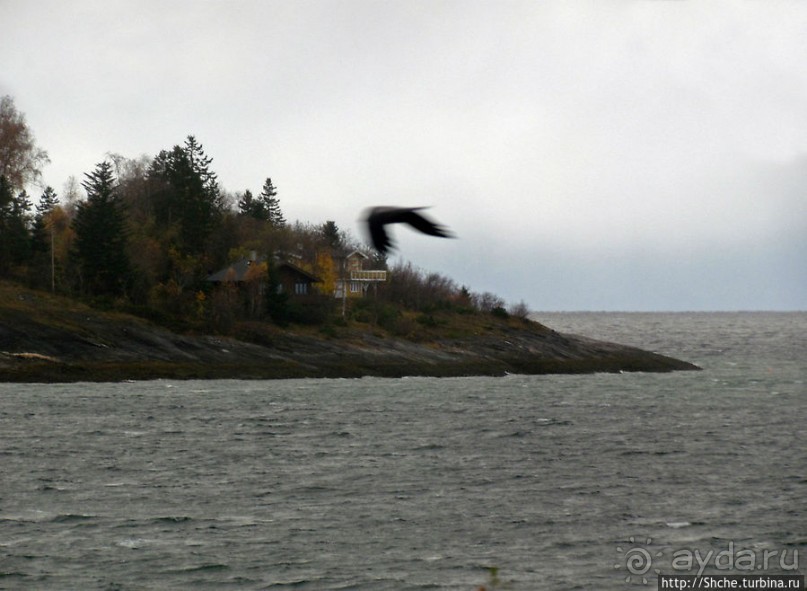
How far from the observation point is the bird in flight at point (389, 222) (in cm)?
1106

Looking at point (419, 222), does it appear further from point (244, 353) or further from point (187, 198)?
point (187, 198)

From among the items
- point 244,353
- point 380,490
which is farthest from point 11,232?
point 380,490

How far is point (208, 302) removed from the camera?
8594 cm

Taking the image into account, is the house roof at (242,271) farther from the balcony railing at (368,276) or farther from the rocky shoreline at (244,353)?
A: the rocky shoreline at (244,353)

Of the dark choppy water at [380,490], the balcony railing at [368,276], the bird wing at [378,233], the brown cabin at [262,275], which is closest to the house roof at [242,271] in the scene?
the brown cabin at [262,275]

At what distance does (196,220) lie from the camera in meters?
99.2

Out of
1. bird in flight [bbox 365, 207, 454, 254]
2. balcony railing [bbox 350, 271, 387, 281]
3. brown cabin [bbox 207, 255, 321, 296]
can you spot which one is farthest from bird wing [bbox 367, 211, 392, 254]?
balcony railing [bbox 350, 271, 387, 281]

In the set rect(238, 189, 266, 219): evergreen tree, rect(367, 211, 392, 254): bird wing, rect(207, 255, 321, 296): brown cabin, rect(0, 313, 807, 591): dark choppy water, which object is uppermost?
rect(238, 189, 266, 219): evergreen tree

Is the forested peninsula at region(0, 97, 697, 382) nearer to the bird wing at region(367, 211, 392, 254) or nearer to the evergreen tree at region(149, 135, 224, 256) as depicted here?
the evergreen tree at region(149, 135, 224, 256)

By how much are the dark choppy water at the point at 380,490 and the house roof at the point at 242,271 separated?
34.5 metres

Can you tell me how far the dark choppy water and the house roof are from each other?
113ft

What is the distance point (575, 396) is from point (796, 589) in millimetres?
41358

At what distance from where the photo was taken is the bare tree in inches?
3935

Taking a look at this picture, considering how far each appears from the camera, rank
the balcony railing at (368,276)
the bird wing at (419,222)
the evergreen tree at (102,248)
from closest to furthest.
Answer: the bird wing at (419,222) < the evergreen tree at (102,248) < the balcony railing at (368,276)
